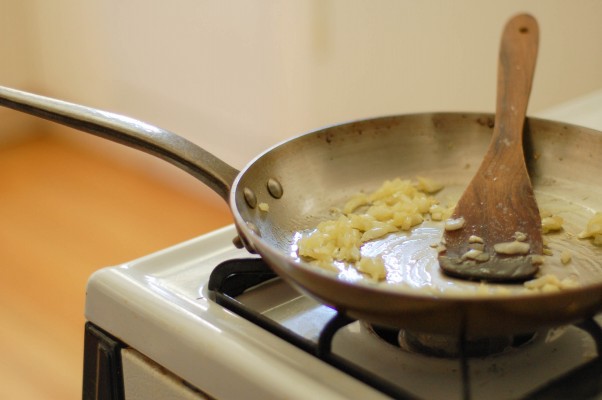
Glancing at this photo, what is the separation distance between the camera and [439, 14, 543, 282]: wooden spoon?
0.56 metres

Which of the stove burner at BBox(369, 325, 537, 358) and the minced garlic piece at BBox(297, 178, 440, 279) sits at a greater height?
the minced garlic piece at BBox(297, 178, 440, 279)

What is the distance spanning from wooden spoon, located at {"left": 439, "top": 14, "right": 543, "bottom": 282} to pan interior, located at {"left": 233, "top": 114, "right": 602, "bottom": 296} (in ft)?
0.08

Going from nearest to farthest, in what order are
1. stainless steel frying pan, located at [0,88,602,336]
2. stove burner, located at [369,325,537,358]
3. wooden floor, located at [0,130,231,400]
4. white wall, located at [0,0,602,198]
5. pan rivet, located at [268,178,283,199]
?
stainless steel frying pan, located at [0,88,602,336] < stove burner, located at [369,325,537,358] < pan rivet, located at [268,178,283,199] < white wall, located at [0,0,602,198] < wooden floor, located at [0,130,231,400]

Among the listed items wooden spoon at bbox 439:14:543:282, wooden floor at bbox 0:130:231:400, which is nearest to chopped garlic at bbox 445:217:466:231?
wooden spoon at bbox 439:14:543:282

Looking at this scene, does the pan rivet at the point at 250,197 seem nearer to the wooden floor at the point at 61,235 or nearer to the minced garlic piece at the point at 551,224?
the minced garlic piece at the point at 551,224

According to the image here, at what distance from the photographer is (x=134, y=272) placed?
0.63m

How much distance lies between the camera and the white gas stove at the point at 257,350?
0.49 m

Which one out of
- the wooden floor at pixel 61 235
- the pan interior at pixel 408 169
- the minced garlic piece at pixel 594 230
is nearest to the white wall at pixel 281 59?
the wooden floor at pixel 61 235

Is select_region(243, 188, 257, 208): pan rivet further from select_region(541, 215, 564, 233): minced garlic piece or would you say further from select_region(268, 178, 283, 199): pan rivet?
select_region(541, 215, 564, 233): minced garlic piece

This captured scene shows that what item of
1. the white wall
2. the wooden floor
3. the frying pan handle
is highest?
the frying pan handle

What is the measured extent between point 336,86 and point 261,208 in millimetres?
1228

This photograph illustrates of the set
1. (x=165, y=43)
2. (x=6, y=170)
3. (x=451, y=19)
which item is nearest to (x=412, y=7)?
(x=451, y=19)

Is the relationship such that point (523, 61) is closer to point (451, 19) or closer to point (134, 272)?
point (134, 272)

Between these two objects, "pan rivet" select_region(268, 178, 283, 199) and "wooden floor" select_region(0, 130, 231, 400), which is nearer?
"pan rivet" select_region(268, 178, 283, 199)
